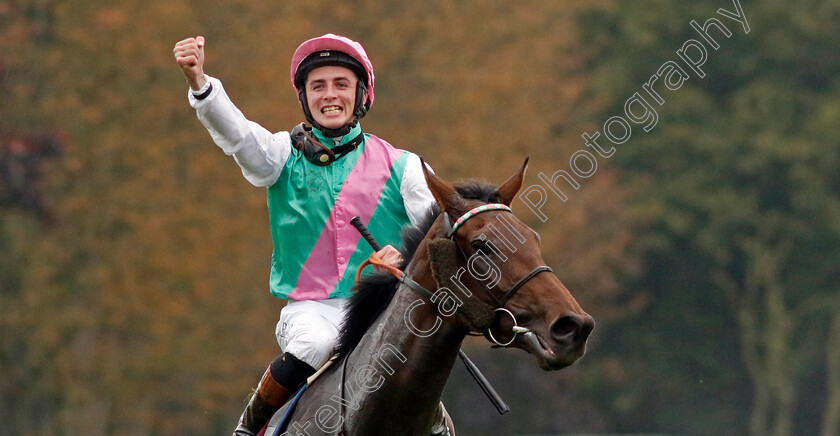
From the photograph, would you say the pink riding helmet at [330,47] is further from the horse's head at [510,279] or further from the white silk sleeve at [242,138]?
the horse's head at [510,279]

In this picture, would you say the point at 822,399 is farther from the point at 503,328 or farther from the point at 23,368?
the point at 503,328

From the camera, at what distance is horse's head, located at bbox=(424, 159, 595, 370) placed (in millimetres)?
4461

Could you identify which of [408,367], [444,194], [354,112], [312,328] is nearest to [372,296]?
[312,328]

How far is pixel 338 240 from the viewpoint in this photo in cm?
563

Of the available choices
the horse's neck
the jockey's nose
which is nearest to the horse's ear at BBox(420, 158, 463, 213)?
the horse's neck

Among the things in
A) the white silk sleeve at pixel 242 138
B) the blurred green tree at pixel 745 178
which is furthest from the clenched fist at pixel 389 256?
the blurred green tree at pixel 745 178

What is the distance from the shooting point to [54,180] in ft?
63.8

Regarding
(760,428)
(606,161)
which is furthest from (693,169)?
(760,428)

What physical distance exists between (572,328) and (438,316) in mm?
614

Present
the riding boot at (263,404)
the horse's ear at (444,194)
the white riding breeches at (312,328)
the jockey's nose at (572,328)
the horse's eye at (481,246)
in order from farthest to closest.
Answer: the riding boot at (263,404) < the white riding breeches at (312,328) < the horse's ear at (444,194) < the horse's eye at (481,246) < the jockey's nose at (572,328)

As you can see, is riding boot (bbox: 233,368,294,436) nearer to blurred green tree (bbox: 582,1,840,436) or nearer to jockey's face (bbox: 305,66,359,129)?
jockey's face (bbox: 305,66,359,129)

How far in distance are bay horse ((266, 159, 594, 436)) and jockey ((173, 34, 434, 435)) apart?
20cm

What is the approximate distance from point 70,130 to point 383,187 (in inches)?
568

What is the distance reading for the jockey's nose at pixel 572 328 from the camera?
173 inches
